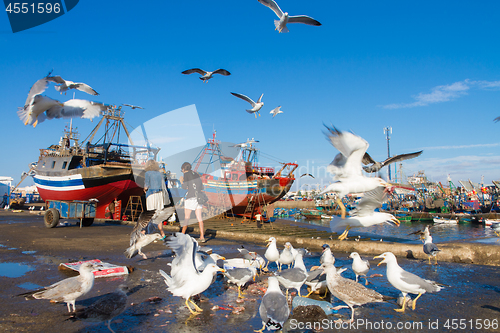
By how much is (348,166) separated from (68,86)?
7579 millimetres

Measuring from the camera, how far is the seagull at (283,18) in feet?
31.8

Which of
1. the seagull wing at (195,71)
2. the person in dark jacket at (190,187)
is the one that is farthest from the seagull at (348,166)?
the seagull wing at (195,71)

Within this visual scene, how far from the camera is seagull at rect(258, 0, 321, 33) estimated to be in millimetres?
9704

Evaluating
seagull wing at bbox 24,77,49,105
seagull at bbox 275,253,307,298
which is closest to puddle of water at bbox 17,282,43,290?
seagull at bbox 275,253,307,298

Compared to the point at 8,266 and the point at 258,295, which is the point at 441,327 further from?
the point at 8,266

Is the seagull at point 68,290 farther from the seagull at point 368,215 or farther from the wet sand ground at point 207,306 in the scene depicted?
the seagull at point 368,215

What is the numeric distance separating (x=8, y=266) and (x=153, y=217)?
2.52m

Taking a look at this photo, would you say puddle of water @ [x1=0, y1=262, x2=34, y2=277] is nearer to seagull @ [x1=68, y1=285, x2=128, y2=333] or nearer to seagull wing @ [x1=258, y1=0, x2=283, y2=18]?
seagull @ [x1=68, y1=285, x2=128, y2=333]

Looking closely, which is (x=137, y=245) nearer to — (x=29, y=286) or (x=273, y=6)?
(x=29, y=286)

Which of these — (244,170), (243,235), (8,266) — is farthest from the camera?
(244,170)

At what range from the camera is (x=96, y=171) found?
1681cm

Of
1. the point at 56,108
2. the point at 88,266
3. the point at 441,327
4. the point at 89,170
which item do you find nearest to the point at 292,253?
the point at 441,327

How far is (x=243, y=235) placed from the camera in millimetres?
10062

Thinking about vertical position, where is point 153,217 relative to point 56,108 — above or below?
below
